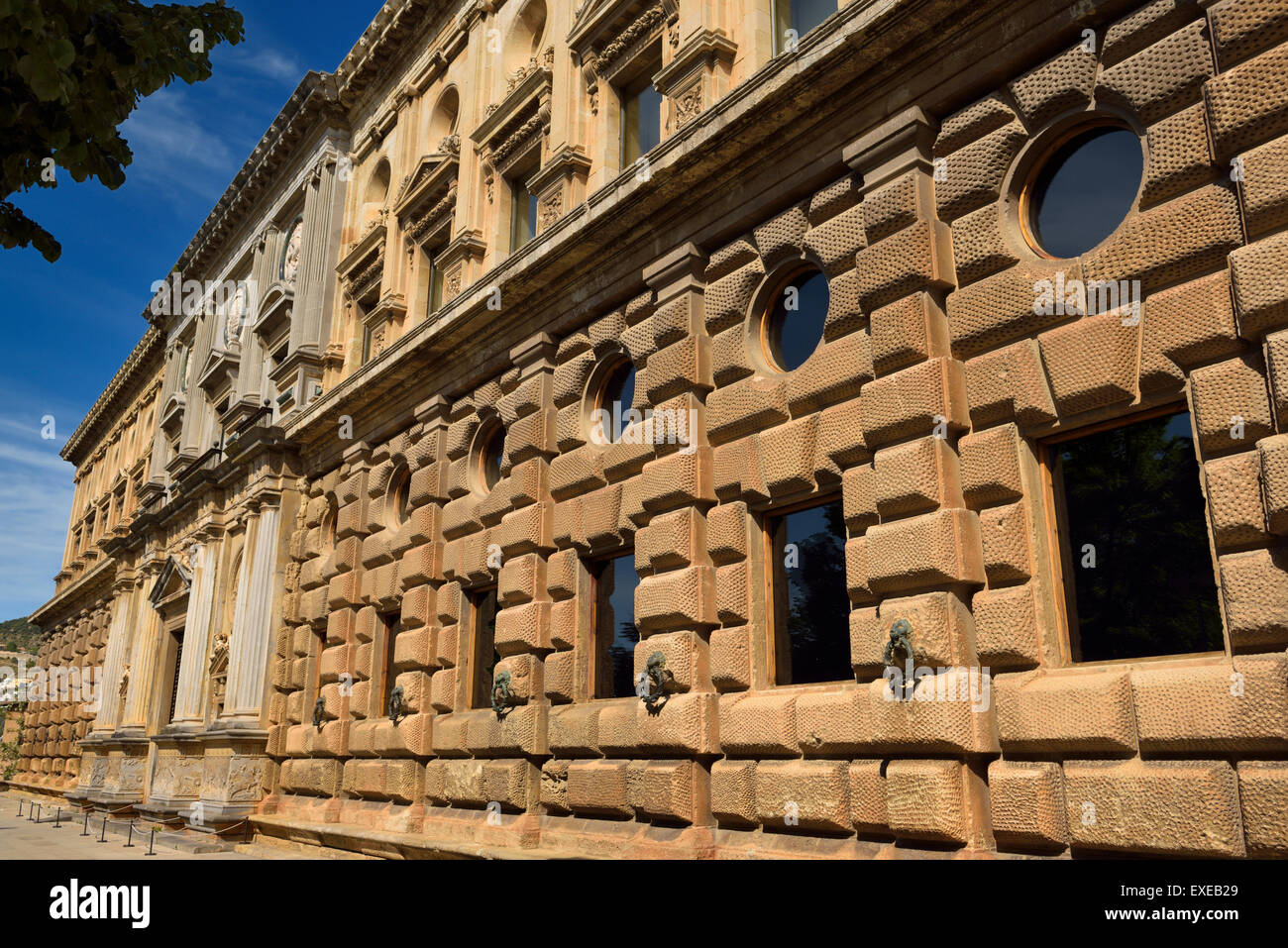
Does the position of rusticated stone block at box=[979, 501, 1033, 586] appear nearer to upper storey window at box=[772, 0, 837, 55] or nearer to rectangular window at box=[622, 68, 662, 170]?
upper storey window at box=[772, 0, 837, 55]

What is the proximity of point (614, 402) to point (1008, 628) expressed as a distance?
650cm

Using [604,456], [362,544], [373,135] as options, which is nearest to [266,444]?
[362,544]

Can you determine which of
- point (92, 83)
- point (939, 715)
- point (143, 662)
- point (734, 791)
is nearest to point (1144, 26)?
point (939, 715)

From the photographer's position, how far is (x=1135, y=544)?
749 centimetres

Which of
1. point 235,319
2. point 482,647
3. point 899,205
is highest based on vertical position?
point 235,319

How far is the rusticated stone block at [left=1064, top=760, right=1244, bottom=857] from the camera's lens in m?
6.34

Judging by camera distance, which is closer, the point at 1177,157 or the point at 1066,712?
the point at 1066,712

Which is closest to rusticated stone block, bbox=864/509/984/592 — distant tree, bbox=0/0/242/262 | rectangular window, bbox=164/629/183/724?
distant tree, bbox=0/0/242/262

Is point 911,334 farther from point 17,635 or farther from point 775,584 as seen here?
point 17,635

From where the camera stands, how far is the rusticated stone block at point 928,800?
7672 mm

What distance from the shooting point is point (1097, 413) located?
7.59 m

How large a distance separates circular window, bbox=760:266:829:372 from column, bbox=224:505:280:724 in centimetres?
1343

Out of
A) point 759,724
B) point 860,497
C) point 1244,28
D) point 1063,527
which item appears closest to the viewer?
point 1244,28
